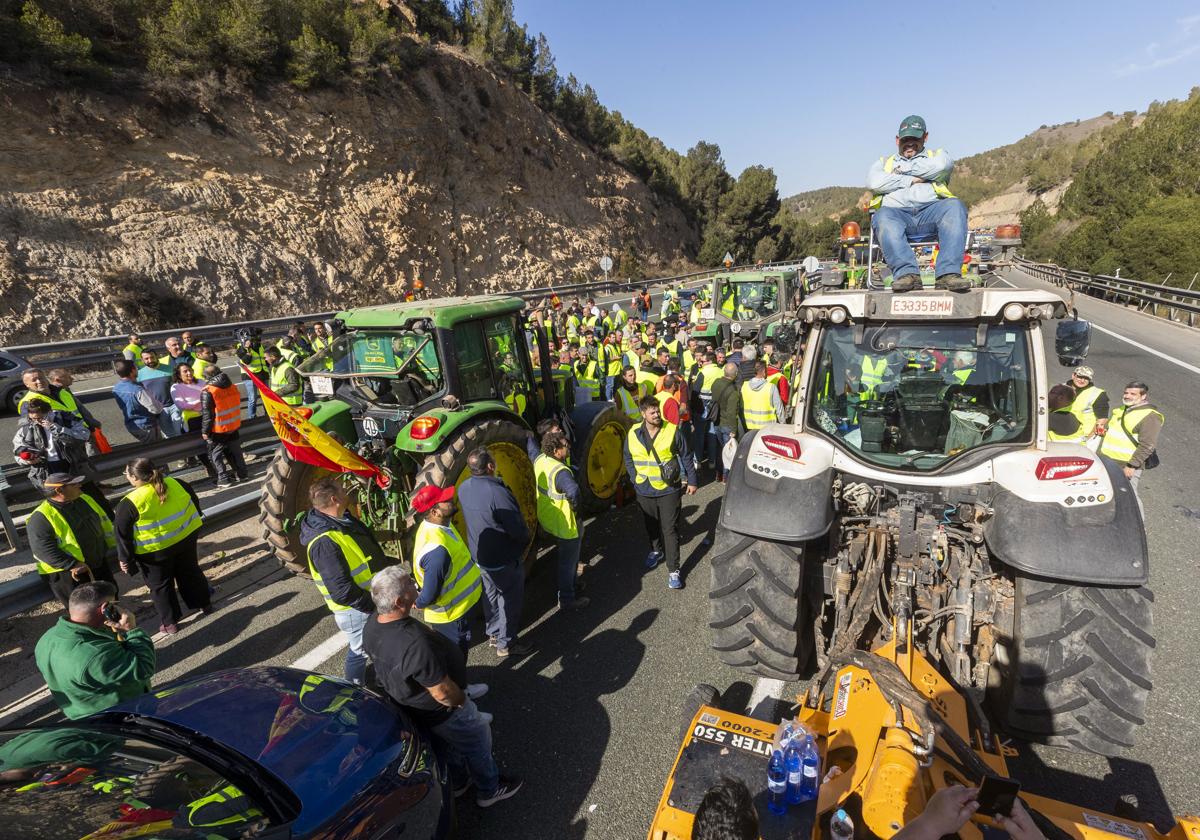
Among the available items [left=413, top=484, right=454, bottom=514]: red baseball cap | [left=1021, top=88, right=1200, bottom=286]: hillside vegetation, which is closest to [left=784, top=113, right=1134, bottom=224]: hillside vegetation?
[left=1021, top=88, right=1200, bottom=286]: hillside vegetation

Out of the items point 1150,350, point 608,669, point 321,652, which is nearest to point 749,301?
point 1150,350

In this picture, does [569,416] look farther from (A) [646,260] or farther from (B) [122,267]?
(A) [646,260]

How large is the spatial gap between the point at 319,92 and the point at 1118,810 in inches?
1098

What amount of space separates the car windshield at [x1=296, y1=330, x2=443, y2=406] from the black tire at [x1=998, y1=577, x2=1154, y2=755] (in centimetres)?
456

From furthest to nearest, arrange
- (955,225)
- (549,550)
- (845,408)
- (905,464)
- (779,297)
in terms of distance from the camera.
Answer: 1. (779,297)
2. (549,550)
3. (955,225)
4. (845,408)
5. (905,464)

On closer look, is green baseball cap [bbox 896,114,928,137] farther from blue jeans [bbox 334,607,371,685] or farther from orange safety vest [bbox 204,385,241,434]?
orange safety vest [bbox 204,385,241,434]

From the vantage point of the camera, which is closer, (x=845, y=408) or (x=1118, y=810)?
(x=1118, y=810)

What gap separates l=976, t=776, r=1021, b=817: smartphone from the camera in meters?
1.74

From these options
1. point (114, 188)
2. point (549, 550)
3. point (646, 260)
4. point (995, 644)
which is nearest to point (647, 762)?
point (995, 644)

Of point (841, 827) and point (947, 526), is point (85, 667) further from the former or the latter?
point (947, 526)

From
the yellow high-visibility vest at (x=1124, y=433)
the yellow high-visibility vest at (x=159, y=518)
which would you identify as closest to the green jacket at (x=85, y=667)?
the yellow high-visibility vest at (x=159, y=518)

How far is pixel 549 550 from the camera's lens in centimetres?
624

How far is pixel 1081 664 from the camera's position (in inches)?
117

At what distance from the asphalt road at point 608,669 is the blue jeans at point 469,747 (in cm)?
20
